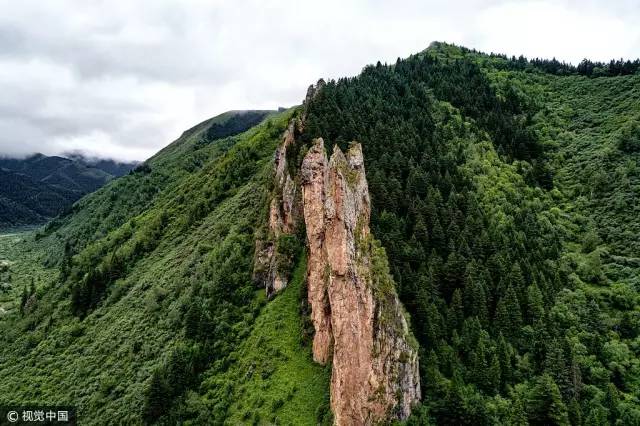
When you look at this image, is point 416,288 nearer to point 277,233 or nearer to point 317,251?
point 317,251

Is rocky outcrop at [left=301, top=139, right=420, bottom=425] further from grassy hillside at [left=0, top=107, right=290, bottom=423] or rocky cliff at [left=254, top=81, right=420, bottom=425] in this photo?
grassy hillside at [left=0, top=107, right=290, bottom=423]

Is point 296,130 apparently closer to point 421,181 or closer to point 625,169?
point 421,181

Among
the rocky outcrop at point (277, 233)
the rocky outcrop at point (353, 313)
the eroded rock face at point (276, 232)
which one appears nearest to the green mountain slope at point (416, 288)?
the rocky outcrop at point (277, 233)

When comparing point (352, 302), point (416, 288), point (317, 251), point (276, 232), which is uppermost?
point (276, 232)

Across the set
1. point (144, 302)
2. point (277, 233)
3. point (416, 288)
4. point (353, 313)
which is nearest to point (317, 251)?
point (353, 313)

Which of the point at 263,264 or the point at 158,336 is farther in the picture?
the point at 158,336

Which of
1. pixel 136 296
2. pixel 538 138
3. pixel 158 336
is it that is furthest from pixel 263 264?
pixel 538 138

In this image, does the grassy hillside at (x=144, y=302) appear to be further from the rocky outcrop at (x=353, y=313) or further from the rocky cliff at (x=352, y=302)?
the rocky outcrop at (x=353, y=313)
